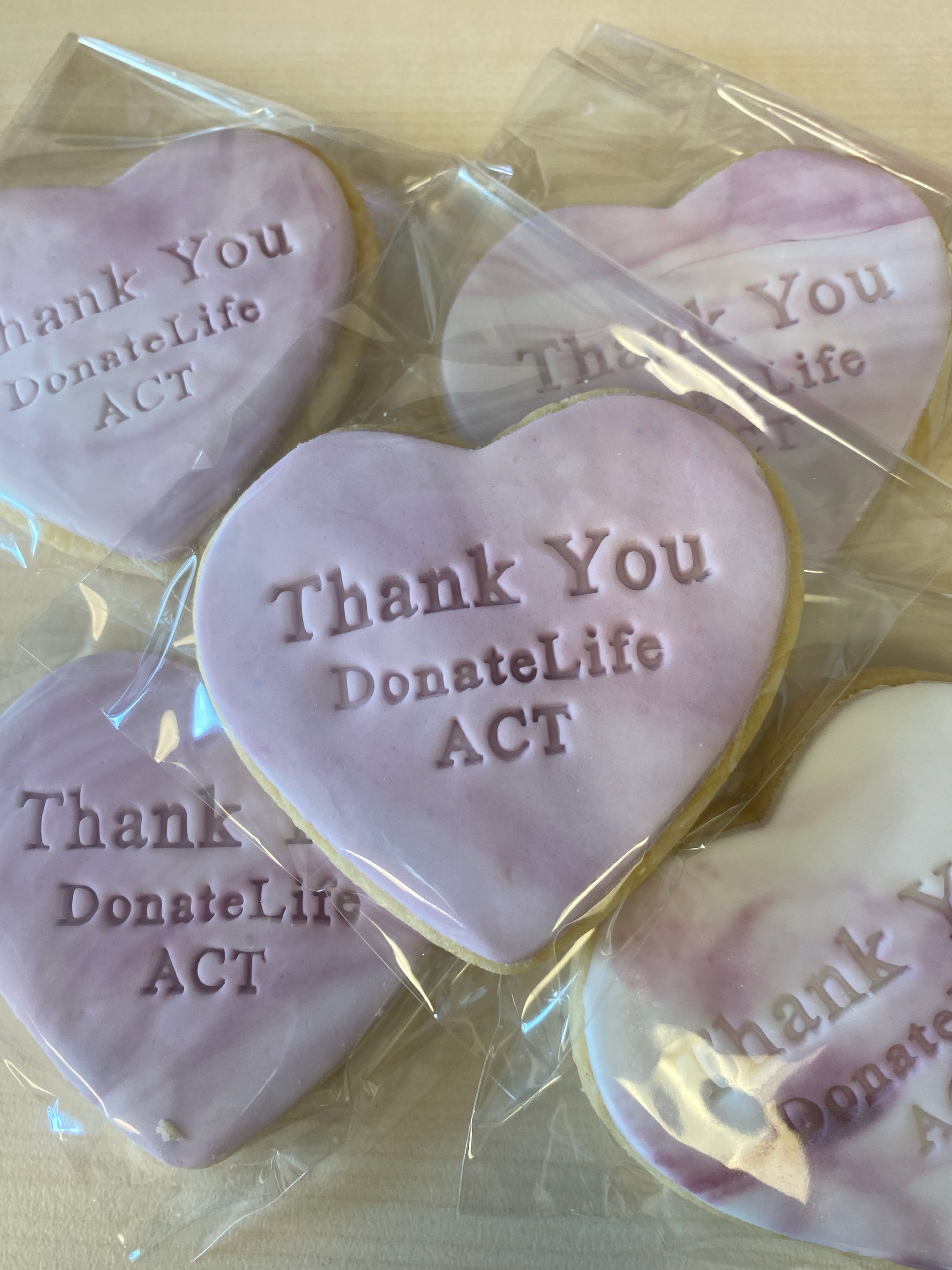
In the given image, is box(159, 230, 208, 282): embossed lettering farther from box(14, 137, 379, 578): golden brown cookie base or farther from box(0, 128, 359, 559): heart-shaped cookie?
box(14, 137, 379, 578): golden brown cookie base

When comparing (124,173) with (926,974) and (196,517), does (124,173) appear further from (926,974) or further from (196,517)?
(926,974)

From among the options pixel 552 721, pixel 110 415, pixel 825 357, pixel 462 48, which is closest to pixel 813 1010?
pixel 552 721

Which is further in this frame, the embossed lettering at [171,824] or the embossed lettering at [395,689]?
the embossed lettering at [171,824]

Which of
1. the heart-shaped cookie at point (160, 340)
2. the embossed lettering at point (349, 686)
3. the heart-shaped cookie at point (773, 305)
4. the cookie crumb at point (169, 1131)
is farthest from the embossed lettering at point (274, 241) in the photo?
the cookie crumb at point (169, 1131)

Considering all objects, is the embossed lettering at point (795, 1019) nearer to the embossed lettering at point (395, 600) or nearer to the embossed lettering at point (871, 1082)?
the embossed lettering at point (871, 1082)


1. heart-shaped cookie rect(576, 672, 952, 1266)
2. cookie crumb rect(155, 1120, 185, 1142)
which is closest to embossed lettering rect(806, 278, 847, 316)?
heart-shaped cookie rect(576, 672, 952, 1266)
